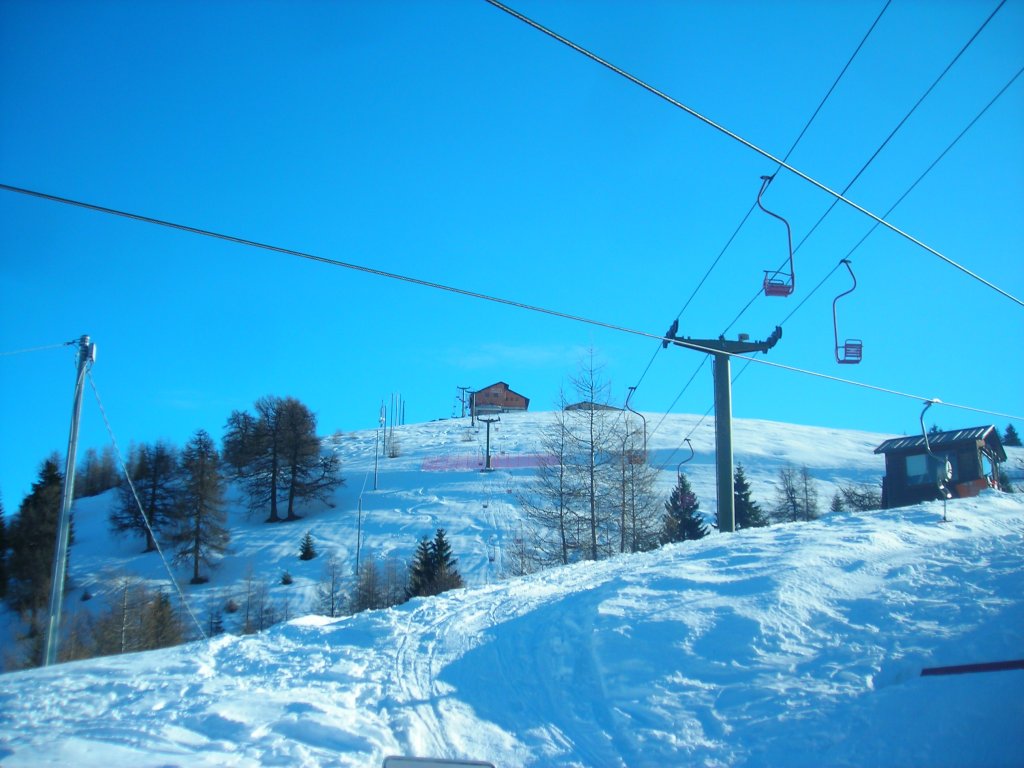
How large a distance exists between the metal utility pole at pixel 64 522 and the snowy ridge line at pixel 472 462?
42.2 m

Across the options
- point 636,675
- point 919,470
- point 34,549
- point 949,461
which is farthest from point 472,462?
point 636,675

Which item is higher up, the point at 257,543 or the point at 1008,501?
the point at 1008,501

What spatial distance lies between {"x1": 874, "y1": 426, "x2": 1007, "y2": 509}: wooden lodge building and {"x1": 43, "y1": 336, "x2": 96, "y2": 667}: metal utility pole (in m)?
26.5

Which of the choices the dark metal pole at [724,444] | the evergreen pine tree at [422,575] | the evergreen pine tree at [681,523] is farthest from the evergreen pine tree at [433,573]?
the dark metal pole at [724,444]

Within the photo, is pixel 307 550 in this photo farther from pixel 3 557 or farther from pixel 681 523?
pixel 681 523

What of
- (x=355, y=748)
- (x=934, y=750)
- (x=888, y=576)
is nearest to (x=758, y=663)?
(x=934, y=750)

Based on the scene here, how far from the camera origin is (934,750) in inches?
216

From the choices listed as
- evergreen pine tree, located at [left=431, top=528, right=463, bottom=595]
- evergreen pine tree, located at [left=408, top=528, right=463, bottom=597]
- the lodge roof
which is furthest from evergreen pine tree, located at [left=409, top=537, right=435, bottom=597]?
the lodge roof

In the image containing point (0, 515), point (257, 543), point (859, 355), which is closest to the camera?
point (859, 355)

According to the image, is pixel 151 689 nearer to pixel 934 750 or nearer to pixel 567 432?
pixel 934 750

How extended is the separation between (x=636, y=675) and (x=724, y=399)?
38.6 feet

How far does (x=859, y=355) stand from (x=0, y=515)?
86.7 ft

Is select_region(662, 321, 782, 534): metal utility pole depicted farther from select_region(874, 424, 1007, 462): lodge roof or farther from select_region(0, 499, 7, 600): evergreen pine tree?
select_region(0, 499, 7, 600): evergreen pine tree

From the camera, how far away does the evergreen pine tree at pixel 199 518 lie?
35875 millimetres
